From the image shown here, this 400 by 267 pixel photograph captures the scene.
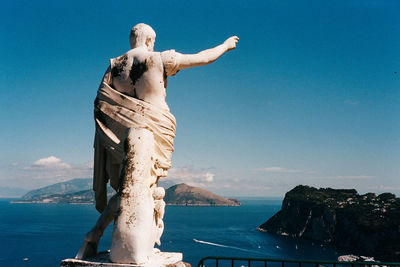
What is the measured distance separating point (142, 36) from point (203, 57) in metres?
1.06

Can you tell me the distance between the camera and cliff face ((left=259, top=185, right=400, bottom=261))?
9181 cm

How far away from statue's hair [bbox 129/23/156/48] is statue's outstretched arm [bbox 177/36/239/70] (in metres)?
0.79

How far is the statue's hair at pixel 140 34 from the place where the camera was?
5461 mm

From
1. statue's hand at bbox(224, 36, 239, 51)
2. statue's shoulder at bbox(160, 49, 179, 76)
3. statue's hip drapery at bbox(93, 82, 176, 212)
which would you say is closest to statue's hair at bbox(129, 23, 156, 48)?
statue's shoulder at bbox(160, 49, 179, 76)

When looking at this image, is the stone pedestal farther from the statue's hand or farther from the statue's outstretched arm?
the statue's hand

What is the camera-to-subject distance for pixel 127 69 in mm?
5031

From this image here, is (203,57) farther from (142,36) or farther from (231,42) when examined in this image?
(142,36)

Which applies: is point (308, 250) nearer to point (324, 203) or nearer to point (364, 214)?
point (364, 214)

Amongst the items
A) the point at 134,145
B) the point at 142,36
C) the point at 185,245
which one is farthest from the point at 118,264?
the point at 185,245

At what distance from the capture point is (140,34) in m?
5.48

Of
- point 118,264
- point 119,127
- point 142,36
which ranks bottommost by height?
point 118,264

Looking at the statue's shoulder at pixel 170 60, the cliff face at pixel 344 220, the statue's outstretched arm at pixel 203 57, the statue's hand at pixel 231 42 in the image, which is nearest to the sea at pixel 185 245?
the cliff face at pixel 344 220

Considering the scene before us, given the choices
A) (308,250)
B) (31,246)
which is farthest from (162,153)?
(308,250)

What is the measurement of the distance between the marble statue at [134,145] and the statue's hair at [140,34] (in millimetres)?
18
